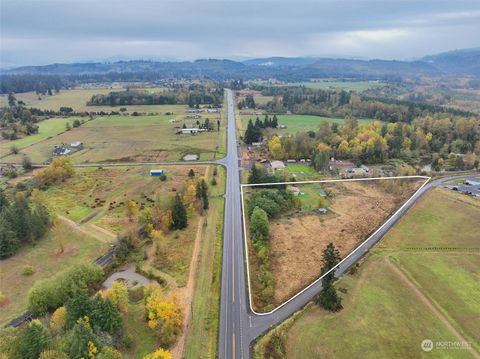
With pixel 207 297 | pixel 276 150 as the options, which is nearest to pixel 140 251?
pixel 207 297

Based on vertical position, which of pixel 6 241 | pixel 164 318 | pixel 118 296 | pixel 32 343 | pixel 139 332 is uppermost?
pixel 32 343

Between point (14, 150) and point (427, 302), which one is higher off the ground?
point (14, 150)

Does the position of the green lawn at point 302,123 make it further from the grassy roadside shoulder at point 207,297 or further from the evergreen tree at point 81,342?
the evergreen tree at point 81,342

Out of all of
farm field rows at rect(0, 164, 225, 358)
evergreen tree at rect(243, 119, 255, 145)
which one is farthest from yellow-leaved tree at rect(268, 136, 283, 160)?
farm field rows at rect(0, 164, 225, 358)

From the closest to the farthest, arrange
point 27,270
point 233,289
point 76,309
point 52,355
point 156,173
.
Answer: point 52,355 < point 76,309 < point 233,289 < point 27,270 < point 156,173

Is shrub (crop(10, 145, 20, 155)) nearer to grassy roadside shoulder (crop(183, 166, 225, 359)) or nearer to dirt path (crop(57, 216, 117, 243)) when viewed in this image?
dirt path (crop(57, 216, 117, 243))

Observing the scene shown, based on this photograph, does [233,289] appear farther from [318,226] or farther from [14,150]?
[14,150]
